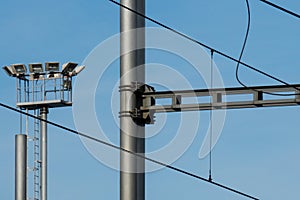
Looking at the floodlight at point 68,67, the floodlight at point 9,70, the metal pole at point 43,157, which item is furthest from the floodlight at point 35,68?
the metal pole at point 43,157

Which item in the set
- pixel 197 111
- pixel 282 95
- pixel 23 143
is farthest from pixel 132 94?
pixel 23 143

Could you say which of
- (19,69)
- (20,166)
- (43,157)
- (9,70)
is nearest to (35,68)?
(19,69)

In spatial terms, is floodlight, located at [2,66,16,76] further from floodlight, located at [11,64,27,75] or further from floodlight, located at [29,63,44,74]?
floodlight, located at [29,63,44,74]

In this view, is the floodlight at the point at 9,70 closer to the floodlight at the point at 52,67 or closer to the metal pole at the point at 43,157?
the floodlight at the point at 52,67

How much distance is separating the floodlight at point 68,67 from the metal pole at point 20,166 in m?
2.91

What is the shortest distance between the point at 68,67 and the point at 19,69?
6.46 feet

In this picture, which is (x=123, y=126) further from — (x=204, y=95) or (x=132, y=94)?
(x=204, y=95)

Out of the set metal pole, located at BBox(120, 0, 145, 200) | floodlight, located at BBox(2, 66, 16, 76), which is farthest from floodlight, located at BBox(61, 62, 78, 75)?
metal pole, located at BBox(120, 0, 145, 200)

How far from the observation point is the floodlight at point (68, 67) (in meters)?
39.4

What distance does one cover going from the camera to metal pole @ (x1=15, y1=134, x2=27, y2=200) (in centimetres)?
3825

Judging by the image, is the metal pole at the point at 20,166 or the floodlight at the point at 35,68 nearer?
the metal pole at the point at 20,166

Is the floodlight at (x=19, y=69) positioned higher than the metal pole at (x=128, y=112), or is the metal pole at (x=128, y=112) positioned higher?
the floodlight at (x=19, y=69)

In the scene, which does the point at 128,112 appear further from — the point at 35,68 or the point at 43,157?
the point at 43,157

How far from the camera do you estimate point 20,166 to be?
127ft
